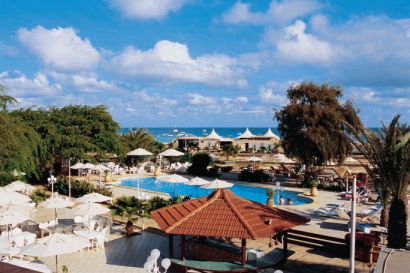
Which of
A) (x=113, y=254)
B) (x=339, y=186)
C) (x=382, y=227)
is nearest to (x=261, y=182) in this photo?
(x=339, y=186)

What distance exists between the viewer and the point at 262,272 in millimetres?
12289

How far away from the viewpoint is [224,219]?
12.0 meters

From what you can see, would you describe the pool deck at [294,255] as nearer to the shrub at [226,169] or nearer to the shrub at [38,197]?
the shrub at [38,197]

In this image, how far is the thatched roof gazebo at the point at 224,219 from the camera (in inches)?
452

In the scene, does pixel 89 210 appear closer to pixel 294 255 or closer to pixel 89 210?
pixel 89 210

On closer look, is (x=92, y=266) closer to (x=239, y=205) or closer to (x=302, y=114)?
(x=239, y=205)

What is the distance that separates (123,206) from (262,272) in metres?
7.20

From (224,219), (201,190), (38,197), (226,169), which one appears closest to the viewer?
(224,219)

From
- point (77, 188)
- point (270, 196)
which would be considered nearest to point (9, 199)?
point (77, 188)

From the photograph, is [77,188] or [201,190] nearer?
[77,188]

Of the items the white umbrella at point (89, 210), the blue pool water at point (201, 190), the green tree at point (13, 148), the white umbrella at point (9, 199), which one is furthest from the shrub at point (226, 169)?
the white umbrella at point (9, 199)

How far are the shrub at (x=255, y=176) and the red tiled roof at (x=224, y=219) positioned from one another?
735 inches

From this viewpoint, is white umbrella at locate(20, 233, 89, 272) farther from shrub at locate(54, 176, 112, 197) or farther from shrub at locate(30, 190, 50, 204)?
shrub at locate(54, 176, 112, 197)

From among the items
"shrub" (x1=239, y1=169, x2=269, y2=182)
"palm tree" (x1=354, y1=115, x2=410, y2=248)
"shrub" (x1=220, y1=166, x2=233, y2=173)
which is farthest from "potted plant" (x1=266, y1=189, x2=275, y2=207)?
"shrub" (x1=220, y1=166, x2=233, y2=173)
